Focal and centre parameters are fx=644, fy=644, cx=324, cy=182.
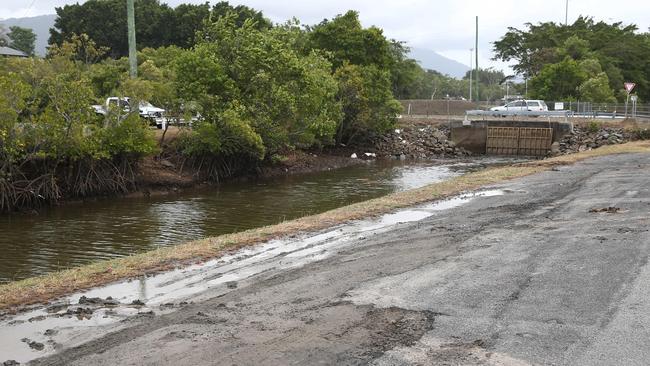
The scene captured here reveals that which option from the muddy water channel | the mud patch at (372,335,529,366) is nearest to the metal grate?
the muddy water channel

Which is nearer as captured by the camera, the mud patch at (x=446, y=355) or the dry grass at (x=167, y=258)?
the mud patch at (x=446, y=355)

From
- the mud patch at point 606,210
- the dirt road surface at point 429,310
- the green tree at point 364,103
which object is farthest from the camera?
the green tree at point 364,103

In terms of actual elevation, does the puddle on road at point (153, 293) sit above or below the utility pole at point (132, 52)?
below

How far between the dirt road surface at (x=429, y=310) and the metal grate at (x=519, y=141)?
1534 inches

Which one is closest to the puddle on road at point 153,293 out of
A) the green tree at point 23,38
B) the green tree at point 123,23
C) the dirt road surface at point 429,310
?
the dirt road surface at point 429,310

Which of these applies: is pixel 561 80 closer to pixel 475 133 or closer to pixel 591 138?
pixel 475 133

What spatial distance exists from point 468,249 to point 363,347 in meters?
5.07

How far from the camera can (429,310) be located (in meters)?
7.63

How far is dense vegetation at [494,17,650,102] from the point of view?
216ft

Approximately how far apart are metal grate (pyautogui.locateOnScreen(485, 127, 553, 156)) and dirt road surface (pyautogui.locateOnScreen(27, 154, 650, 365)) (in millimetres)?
38962

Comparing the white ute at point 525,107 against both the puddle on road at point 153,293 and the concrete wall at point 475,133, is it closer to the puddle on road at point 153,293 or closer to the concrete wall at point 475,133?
the concrete wall at point 475,133

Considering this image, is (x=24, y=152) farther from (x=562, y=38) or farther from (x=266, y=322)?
(x=562, y=38)

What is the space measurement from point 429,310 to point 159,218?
1506 cm

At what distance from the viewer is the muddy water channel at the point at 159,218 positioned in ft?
51.7
